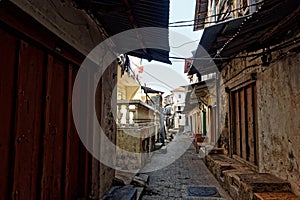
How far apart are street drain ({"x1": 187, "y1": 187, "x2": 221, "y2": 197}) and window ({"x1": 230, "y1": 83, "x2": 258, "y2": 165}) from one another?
1176 millimetres

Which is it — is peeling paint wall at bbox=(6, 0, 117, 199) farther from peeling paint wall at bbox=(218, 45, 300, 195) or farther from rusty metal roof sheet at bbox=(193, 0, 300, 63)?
peeling paint wall at bbox=(218, 45, 300, 195)

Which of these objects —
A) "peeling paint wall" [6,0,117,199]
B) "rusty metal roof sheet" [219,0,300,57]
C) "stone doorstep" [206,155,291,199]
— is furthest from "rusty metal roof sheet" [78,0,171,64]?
"stone doorstep" [206,155,291,199]

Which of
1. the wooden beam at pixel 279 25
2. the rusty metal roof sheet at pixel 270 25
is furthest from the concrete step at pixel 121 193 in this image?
the wooden beam at pixel 279 25

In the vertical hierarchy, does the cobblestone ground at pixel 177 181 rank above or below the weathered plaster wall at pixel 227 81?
below

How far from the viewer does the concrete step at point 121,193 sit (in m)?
4.02

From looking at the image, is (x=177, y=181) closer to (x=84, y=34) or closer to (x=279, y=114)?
(x=279, y=114)

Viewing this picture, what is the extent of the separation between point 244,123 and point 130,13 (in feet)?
16.1

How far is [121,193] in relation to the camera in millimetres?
4273

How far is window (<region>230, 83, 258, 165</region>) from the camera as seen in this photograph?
579cm

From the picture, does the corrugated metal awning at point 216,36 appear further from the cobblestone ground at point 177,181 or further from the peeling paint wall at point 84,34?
the cobblestone ground at point 177,181

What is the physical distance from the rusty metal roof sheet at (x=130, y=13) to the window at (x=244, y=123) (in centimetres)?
316

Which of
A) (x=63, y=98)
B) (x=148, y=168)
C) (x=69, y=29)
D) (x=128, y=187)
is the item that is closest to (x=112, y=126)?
(x=128, y=187)

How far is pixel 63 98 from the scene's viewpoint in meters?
3.07

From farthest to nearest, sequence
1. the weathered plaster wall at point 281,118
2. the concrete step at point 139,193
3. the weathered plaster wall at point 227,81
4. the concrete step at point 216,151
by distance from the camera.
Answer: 1. the concrete step at point 216,151
2. the weathered plaster wall at point 227,81
3. the concrete step at point 139,193
4. the weathered plaster wall at point 281,118
